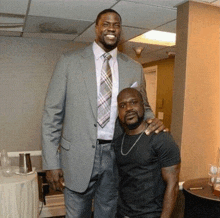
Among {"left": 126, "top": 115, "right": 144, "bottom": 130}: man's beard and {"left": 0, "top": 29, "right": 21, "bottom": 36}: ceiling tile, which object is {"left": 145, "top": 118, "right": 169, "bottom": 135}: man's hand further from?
{"left": 0, "top": 29, "right": 21, "bottom": 36}: ceiling tile

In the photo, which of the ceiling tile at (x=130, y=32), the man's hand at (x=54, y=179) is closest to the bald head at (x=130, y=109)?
the man's hand at (x=54, y=179)

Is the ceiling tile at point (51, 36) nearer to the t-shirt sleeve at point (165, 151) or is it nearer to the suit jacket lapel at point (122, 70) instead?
the suit jacket lapel at point (122, 70)

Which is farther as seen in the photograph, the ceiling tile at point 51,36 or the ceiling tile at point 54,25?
the ceiling tile at point 51,36

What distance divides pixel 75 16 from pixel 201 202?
226cm

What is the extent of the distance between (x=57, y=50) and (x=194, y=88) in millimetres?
2704

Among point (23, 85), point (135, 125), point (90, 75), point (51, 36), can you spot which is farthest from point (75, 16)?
point (135, 125)

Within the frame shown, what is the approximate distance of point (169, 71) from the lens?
5.41 m

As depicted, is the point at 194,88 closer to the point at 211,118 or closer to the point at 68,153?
the point at 211,118

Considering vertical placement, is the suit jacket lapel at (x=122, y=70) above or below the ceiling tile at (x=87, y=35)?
below

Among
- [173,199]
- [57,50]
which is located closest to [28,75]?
[57,50]

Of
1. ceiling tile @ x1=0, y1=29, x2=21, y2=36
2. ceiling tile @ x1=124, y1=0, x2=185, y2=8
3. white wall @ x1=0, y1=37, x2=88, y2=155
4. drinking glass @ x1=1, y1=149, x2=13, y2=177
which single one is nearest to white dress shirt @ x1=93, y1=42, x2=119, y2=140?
ceiling tile @ x1=124, y1=0, x2=185, y2=8

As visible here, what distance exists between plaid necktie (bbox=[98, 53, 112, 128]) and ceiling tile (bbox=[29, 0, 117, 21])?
1.20 meters

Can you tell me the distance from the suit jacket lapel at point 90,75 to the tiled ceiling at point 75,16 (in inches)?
45.4

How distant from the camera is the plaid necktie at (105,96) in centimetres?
148
